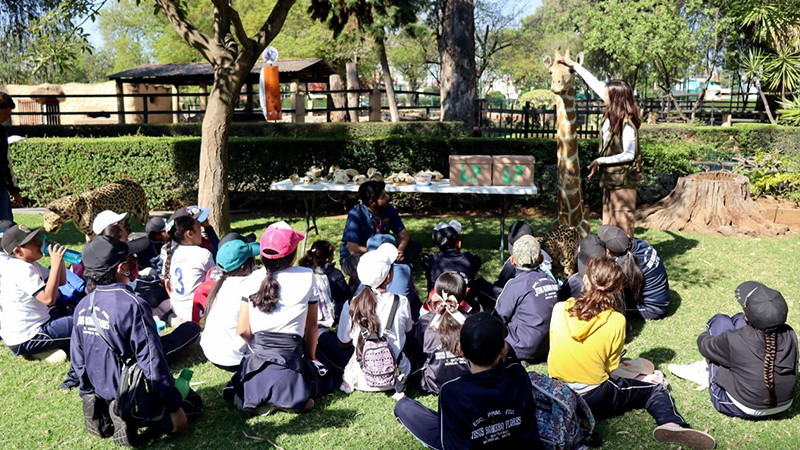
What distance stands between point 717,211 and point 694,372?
525 cm

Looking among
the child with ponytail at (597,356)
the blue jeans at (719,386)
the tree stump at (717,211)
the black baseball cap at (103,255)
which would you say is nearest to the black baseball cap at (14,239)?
the black baseball cap at (103,255)

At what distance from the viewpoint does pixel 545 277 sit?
5.02 meters

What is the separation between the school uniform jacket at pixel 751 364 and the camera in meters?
3.98

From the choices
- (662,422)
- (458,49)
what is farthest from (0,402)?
(458,49)

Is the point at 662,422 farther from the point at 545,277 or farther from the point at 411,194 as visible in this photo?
the point at 411,194

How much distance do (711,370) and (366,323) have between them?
248 cm

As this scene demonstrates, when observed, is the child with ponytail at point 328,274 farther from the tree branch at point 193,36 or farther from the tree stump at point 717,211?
the tree stump at point 717,211

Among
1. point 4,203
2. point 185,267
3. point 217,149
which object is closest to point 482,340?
point 185,267

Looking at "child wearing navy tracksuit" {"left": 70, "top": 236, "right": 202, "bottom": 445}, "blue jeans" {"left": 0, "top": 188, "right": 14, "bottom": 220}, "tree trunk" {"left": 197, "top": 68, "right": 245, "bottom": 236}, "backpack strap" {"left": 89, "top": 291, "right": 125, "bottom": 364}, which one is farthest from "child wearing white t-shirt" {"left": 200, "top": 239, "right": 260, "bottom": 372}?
"blue jeans" {"left": 0, "top": 188, "right": 14, "bottom": 220}

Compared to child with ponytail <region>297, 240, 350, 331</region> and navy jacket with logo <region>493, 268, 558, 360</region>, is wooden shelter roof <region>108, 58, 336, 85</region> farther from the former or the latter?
navy jacket with logo <region>493, 268, 558, 360</region>

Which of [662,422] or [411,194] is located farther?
[411,194]

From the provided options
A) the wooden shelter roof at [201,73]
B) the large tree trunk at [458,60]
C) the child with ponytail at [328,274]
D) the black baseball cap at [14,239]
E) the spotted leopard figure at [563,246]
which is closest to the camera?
the black baseball cap at [14,239]

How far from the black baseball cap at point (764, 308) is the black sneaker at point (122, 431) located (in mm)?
3938

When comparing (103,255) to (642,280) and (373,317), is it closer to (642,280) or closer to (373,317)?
(373,317)
